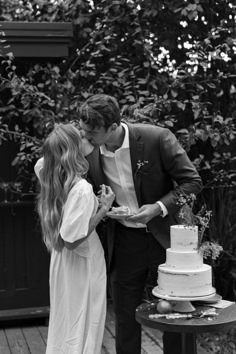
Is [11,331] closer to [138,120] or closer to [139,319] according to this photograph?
[138,120]

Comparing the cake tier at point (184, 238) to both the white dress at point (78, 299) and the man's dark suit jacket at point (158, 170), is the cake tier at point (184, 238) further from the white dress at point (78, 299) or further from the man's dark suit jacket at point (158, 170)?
the white dress at point (78, 299)

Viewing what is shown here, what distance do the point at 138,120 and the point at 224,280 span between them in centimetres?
189

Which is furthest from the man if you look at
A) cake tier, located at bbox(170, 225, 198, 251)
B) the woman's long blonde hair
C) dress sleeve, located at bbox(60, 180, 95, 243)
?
cake tier, located at bbox(170, 225, 198, 251)

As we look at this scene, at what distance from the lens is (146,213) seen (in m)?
3.36

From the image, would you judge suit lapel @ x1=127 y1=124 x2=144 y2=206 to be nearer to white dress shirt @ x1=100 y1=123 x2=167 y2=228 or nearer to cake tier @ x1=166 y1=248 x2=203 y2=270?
white dress shirt @ x1=100 y1=123 x2=167 y2=228

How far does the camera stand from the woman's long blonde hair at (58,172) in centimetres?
333

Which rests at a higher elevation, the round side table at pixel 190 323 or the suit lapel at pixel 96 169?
the suit lapel at pixel 96 169

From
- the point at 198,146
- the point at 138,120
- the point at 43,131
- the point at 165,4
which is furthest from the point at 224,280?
the point at 165,4

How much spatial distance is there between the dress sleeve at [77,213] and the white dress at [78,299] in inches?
7.4

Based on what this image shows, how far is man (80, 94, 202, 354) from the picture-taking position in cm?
351

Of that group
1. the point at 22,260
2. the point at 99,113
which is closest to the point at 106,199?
the point at 99,113

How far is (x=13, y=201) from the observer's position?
5172 mm

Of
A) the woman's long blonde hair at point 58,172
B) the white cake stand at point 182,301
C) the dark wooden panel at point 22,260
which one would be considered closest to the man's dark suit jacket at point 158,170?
the woman's long blonde hair at point 58,172

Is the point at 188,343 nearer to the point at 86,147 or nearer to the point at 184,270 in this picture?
the point at 184,270
